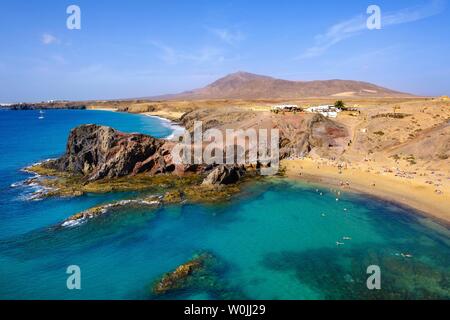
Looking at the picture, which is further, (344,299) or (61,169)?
(61,169)

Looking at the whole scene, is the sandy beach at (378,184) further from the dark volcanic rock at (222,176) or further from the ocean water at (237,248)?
the dark volcanic rock at (222,176)

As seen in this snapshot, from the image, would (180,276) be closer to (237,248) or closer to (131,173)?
(237,248)

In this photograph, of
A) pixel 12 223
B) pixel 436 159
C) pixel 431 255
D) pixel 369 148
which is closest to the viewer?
pixel 431 255

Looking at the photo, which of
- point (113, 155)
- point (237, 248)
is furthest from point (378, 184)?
point (113, 155)

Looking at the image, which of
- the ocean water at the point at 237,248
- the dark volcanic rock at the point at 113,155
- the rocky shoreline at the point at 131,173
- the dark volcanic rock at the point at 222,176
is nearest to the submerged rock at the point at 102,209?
the rocky shoreline at the point at 131,173

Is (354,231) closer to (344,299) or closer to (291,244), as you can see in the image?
(291,244)
